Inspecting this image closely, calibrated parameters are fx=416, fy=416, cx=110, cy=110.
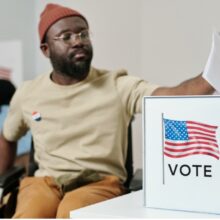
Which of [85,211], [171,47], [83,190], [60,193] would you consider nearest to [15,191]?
[60,193]

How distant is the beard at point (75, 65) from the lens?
5.39ft

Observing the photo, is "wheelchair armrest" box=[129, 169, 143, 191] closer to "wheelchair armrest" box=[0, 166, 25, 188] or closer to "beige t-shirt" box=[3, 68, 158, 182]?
"beige t-shirt" box=[3, 68, 158, 182]

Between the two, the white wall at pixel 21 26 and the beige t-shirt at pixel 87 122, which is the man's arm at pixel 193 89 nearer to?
the beige t-shirt at pixel 87 122

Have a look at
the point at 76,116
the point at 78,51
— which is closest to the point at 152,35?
the point at 78,51

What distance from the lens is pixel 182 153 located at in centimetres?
86

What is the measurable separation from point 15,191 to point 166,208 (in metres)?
0.97

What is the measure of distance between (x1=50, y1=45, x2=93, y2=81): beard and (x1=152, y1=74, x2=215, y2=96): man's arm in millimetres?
303

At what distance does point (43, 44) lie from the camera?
1.77 meters

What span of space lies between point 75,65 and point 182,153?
88cm

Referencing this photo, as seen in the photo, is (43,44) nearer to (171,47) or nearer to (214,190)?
(171,47)

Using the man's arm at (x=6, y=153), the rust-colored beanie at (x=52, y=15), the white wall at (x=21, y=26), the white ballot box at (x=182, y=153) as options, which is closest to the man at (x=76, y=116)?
the rust-colored beanie at (x=52, y=15)

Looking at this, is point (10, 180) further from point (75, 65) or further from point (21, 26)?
point (21, 26)

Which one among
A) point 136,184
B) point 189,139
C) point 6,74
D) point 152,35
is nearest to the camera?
point 189,139

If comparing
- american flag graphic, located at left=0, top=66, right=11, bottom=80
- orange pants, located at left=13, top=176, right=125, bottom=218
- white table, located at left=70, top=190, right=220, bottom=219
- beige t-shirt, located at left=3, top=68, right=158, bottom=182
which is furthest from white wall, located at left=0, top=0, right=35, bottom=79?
white table, located at left=70, top=190, right=220, bottom=219
